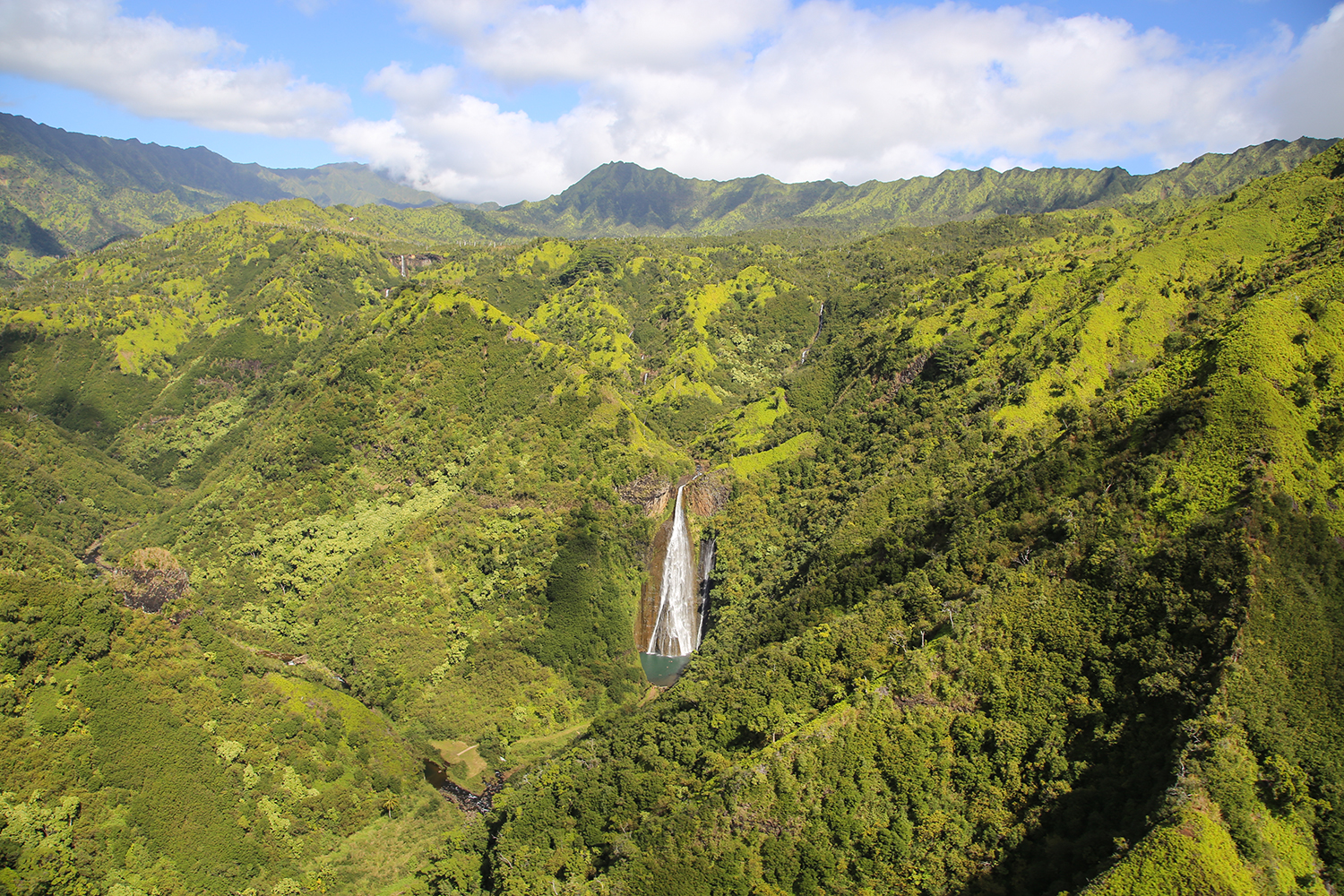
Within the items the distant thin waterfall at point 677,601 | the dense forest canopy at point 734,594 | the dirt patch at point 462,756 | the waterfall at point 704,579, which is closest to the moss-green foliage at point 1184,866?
the dense forest canopy at point 734,594

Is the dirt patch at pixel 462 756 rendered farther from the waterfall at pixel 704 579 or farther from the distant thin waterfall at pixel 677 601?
the waterfall at pixel 704 579

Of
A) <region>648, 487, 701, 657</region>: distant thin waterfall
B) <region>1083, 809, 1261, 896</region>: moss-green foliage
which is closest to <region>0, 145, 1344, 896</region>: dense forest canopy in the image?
<region>1083, 809, 1261, 896</region>: moss-green foliage

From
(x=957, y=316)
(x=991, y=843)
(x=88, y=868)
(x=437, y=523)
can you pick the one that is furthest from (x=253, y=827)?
(x=957, y=316)

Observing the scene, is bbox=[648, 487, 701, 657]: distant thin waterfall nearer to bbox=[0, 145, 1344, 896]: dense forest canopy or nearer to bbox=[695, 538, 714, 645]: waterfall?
bbox=[695, 538, 714, 645]: waterfall

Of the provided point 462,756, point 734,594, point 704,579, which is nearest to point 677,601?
point 704,579

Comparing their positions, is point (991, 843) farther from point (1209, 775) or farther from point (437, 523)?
point (437, 523)

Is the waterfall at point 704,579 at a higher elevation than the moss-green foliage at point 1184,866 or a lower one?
lower
